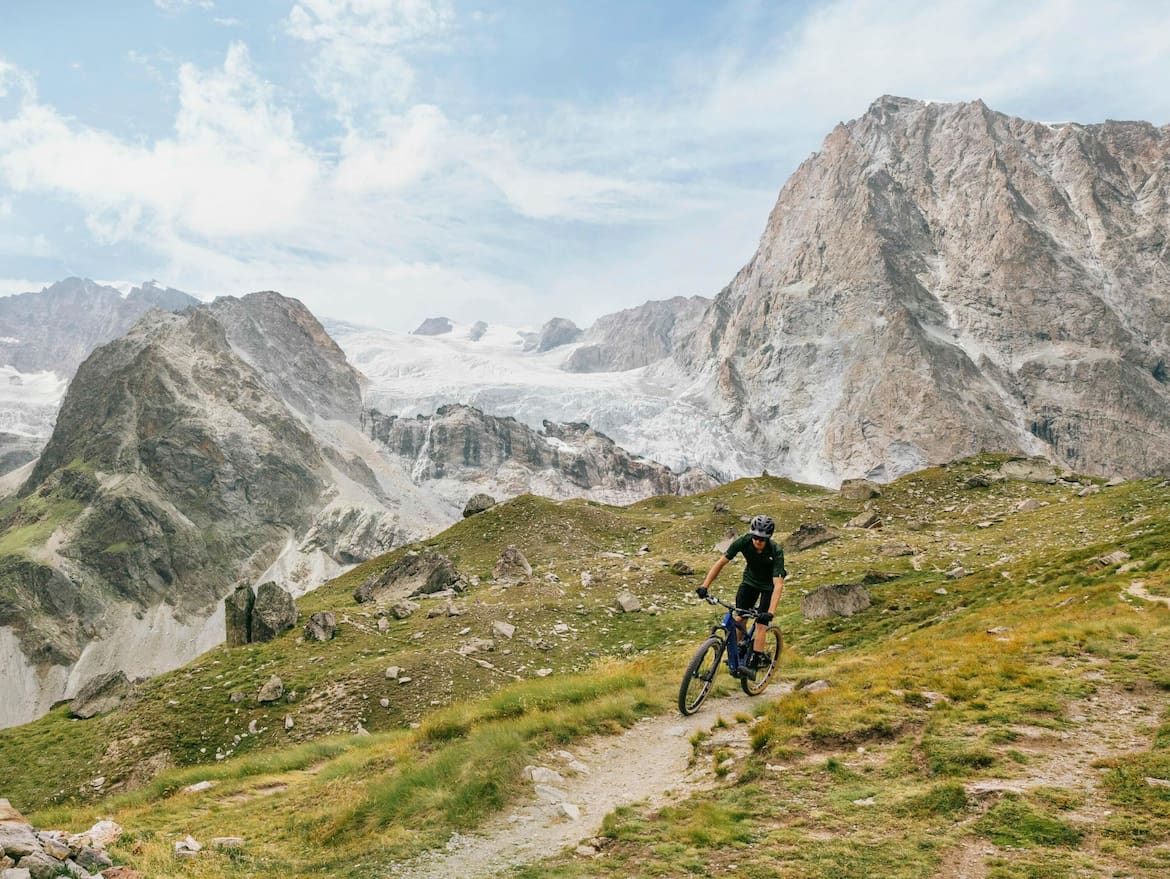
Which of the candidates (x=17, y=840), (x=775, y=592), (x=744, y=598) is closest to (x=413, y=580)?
(x=744, y=598)

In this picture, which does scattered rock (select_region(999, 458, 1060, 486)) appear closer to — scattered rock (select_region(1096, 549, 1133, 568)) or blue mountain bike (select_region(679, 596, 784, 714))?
scattered rock (select_region(1096, 549, 1133, 568))

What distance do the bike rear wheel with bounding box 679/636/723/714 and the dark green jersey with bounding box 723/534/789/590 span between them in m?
1.67

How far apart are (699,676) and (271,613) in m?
29.0

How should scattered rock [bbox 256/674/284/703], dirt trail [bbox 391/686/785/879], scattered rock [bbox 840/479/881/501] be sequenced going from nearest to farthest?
dirt trail [bbox 391/686/785/879]
scattered rock [bbox 256/674/284/703]
scattered rock [bbox 840/479/881/501]

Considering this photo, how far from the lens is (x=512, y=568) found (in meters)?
47.2

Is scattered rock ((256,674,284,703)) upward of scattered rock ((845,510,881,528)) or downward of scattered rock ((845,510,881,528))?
upward

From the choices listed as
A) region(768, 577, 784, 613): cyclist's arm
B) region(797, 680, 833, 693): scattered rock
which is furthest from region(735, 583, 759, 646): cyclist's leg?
region(797, 680, 833, 693): scattered rock

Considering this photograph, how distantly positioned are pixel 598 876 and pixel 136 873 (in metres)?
6.34

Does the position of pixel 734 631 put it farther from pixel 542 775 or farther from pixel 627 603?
pixel 627 603

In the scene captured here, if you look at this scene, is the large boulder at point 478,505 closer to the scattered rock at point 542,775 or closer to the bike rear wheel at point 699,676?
the bike rear wheel at point 699,676

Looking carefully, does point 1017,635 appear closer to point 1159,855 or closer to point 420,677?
point 1159,855

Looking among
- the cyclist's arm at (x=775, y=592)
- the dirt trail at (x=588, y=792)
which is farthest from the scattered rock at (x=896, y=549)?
the cyclist's arm at (x=775, y=592)

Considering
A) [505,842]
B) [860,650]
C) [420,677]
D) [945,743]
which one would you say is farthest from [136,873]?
[860,650]

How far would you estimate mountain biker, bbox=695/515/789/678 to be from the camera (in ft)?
50.0
